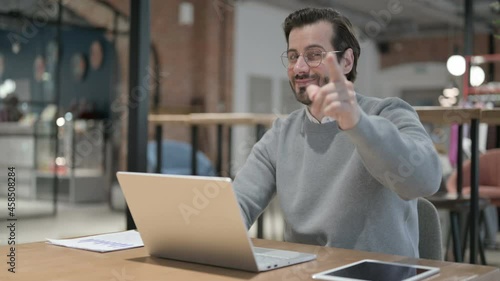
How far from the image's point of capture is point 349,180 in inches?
64.2

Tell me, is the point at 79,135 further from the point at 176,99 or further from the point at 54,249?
the point at 54,249

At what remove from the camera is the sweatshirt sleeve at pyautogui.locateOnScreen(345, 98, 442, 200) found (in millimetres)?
1364

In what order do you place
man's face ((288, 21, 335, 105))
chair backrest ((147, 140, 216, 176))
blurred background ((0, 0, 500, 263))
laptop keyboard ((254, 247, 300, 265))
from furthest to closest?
blurred background ((0, 0, 500, 263)), chair backrest ((147, 140, 216, 176)), man's face ((288, 21, 335, 105)), laptop keyboard ((254, 247, 300, 265))

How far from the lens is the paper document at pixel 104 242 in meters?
1.47

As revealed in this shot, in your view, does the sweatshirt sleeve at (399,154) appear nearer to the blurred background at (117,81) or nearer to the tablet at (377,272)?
the tablet at (377,272)

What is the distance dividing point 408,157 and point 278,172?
1.51ft

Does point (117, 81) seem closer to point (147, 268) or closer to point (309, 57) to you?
point (309, 57)

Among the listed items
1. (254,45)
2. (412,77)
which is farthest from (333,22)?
(412,77)

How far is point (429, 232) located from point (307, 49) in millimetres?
555

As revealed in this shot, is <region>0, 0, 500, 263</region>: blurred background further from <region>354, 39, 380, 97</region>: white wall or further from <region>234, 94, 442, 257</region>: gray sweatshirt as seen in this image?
<region>234, 94, 442, 257</region>: gray sweatshirt

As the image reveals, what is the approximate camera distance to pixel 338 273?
1.17 metres

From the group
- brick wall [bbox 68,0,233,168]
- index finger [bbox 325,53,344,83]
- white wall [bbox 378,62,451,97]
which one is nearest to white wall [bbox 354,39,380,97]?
white wall [bbox 378,62,451,97]

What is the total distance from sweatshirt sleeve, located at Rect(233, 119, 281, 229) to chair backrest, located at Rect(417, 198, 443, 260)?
0.40 metres

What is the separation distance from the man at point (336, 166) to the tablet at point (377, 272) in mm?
262
